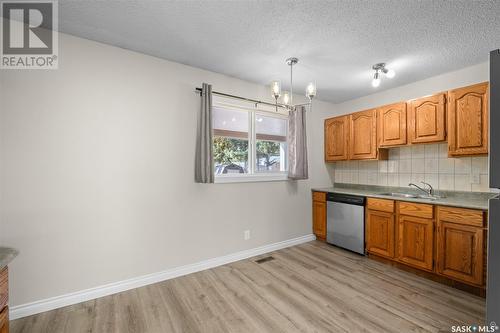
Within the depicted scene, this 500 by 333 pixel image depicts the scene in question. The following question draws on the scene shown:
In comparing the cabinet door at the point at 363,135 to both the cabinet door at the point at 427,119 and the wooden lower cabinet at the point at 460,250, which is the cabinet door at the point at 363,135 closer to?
the cabinet door at the point at 427,119

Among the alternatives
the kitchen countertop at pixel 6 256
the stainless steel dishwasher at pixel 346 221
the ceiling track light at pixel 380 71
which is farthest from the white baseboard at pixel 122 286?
the ceiling track light at pixel 380 71

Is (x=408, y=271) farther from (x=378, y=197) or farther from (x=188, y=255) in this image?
(x=188, y=255)

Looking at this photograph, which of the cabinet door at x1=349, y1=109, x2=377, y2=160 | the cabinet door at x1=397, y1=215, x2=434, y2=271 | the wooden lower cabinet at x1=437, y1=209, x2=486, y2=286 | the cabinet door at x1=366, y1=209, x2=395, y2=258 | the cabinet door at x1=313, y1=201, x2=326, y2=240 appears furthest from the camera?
the cabinet door at x1=313, y1=201, x2=326, y2=240

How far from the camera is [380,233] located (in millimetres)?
3037

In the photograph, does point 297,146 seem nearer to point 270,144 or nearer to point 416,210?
point 270,144

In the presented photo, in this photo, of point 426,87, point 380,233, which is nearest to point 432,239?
point 380,233

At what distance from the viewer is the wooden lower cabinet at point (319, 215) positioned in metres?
3.79

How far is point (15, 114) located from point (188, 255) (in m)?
2.16

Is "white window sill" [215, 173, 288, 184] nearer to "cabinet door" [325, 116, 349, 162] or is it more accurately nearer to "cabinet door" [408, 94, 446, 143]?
"cabinet door" [325, 116, 349, 162]

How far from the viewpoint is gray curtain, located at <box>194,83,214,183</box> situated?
269 cm

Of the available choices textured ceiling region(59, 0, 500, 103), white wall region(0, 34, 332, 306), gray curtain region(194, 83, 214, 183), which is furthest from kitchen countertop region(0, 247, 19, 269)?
textured ceiling region(59, 0, 500, 103)

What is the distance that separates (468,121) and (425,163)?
2.73ft

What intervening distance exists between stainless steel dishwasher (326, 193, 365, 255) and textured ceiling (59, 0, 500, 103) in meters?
1.85

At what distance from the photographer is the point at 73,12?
Answer: 1.82 metres
